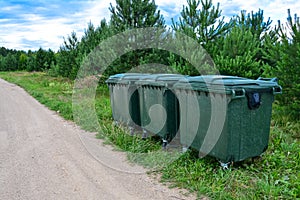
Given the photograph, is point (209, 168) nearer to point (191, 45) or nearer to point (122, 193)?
point (122, 193)

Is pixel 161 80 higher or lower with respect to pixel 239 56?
lower

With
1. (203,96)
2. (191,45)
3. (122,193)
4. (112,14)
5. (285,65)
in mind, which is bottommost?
(122,193)

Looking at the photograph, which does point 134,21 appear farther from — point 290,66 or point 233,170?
point 233,170

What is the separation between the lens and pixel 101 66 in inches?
380

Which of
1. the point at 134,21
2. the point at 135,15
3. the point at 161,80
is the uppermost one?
the point at 135,15

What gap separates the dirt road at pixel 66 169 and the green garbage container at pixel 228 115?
2.58 ft

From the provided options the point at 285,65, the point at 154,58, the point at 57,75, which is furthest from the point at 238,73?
the point at 57,75

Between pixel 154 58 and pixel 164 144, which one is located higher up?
pixel 154 58

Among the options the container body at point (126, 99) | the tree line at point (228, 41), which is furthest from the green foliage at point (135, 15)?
the container body at point (126, 99)

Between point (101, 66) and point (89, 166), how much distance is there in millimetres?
6520

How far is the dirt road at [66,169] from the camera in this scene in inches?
113

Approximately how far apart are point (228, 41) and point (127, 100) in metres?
3.74

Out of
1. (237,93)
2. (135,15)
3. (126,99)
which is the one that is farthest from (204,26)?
(237,93)

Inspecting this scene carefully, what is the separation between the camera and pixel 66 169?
11.6ft
